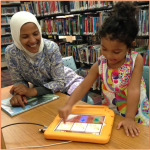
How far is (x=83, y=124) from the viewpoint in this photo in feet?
2.13

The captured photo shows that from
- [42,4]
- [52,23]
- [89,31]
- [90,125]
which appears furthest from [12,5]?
[90,125]

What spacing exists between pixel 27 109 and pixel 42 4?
292 centimetres

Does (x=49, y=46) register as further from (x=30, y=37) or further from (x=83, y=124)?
(x=83, y=124)

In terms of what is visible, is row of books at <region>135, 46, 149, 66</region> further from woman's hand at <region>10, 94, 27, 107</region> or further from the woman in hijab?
woman's hand at <region>10, 94, 27, 107</region>

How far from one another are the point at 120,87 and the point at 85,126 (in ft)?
1.14

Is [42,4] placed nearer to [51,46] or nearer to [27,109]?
[51,46]

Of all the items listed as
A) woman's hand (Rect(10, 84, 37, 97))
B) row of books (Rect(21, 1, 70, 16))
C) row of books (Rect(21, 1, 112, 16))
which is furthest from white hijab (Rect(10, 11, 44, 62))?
row of books (Rect(21, 1, 70, 16))

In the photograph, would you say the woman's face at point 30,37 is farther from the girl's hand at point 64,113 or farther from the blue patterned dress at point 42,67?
the girl's hand at point 64,113

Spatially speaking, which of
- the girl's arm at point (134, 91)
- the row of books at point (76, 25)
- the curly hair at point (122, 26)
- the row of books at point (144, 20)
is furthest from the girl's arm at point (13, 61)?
the row of books at point (144, 20)

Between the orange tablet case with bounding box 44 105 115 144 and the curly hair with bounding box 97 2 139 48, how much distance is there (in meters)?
0.34

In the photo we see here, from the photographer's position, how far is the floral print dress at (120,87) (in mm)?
843

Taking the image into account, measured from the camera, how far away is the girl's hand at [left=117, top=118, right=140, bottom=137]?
0.60 m

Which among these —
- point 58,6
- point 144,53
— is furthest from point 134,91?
point 58,6

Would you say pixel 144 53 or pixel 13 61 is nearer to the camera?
pixel 13 61
